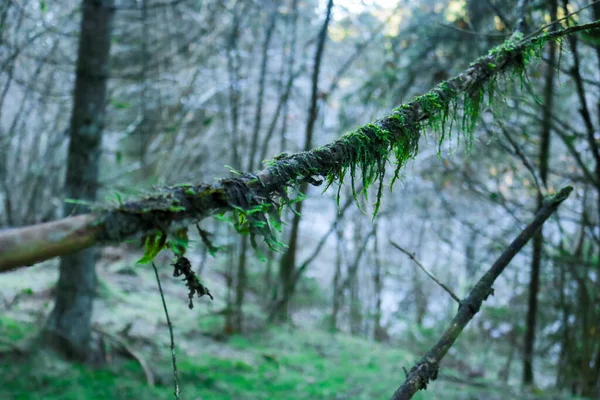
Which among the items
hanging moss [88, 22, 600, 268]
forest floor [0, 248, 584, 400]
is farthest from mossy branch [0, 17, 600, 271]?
forest floor [0, 248, 584, 400]

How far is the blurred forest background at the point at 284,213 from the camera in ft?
15.2

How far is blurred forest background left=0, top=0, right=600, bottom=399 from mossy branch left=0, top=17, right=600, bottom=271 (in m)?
0.10

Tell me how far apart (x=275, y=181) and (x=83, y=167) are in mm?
4050

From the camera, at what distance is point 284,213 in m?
5.26

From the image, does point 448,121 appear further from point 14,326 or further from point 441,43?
point 441,43

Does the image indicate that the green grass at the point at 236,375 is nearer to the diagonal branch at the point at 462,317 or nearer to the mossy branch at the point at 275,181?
the diagonal branch at the point at 462,317

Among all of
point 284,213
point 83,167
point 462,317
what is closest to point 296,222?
point 284,213

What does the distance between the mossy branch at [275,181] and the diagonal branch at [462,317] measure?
26.2 inches

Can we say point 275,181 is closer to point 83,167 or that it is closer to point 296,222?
point 83,167

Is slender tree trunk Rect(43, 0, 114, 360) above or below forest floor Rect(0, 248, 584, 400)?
above

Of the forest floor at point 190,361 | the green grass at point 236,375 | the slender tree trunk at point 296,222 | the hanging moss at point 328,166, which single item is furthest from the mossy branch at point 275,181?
the slender tree trunk at point 296,222

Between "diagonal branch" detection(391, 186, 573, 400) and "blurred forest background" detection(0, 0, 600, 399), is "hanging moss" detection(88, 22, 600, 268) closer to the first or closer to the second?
"blurred forest background" detection(0, 0, 600, 399)

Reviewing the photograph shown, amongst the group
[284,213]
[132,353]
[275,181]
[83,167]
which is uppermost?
[83,167]

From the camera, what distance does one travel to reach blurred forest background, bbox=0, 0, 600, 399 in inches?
183
